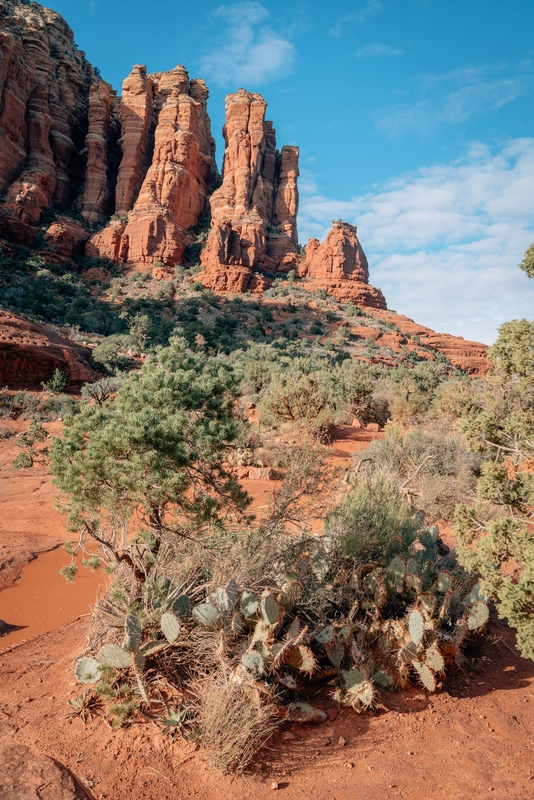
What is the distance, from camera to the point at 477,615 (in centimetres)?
407

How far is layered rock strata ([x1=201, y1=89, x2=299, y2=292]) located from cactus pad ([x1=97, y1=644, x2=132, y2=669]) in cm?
4102

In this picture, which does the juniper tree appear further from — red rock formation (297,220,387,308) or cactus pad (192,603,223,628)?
red rock formation (297,220,387,308)

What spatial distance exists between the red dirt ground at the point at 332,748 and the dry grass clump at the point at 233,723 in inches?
3.6

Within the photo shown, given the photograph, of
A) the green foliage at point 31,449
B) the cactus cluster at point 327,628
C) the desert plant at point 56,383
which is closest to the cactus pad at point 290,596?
the cactus cluster at point 327,628

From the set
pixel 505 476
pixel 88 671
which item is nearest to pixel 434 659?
pixel 505 476

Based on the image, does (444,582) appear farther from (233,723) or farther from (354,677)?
(233,723)

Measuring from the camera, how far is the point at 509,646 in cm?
468

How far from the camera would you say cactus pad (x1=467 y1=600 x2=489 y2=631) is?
4.03 metres

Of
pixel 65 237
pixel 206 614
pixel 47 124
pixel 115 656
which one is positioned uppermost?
pixel 47 124

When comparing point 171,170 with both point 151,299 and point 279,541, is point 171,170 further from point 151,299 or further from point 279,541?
point 279,541

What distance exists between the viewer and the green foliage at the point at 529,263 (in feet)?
11.8

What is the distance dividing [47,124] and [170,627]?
52.0 metres

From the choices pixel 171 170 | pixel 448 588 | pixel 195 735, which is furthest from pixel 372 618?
pixel 171 170

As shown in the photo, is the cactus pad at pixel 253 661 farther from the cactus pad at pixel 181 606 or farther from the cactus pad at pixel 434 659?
the cactus pad at pixel 434 659
